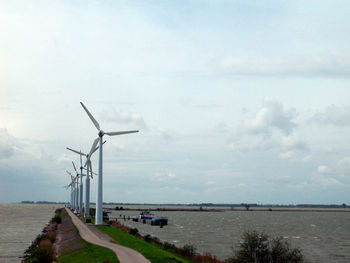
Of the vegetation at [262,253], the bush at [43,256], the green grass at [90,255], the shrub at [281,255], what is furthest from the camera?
the bush at [43,256]

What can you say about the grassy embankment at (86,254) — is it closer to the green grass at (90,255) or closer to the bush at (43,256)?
the green grass at (90,255)

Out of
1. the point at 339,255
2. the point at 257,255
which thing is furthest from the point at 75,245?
the point at 339,255

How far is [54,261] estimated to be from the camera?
142 feet

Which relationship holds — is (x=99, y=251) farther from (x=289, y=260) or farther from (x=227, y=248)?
(x=227, y=248)

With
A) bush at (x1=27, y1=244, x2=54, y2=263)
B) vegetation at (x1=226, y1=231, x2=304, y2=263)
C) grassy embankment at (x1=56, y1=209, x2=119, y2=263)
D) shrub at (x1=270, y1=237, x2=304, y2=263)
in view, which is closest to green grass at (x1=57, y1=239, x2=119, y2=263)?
grassy embankment at (x1=56, y1=209, x2=119, y2=263)

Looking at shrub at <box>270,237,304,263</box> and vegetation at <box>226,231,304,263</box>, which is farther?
vegetation at <box>226,231,304,263</box>

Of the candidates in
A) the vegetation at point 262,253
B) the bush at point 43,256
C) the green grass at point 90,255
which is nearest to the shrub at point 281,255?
the vegetation at point 262,253

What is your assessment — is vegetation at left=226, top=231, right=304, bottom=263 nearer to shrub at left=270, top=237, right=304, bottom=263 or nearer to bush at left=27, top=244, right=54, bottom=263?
shrub at left=270, top=237, right=304, bottom=263

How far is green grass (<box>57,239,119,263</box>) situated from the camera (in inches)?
1423

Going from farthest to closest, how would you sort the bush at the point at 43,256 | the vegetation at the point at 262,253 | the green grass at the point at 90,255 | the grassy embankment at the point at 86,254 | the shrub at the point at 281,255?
the bush at the point at 43,256
the vegetation at the point at 262,253
the shrub at the point at 281,255
the grassy embankment at the point at 86,254
the green grass at the point at 90,255

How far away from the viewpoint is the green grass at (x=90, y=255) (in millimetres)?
36147

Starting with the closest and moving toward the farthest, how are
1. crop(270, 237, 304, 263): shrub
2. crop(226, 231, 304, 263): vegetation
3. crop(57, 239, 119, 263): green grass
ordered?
crop(57, 239, 119, 263): green grass → crop(270, 237, 304, 263): shrub → crop(226, 231, 304, 263): vegetation

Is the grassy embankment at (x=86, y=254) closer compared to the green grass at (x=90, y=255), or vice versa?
the green grass at (x=90, y=255)

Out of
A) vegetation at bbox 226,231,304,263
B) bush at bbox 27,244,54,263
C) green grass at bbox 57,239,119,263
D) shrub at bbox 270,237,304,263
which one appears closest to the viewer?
green grass at bbox 57,239,119,263
